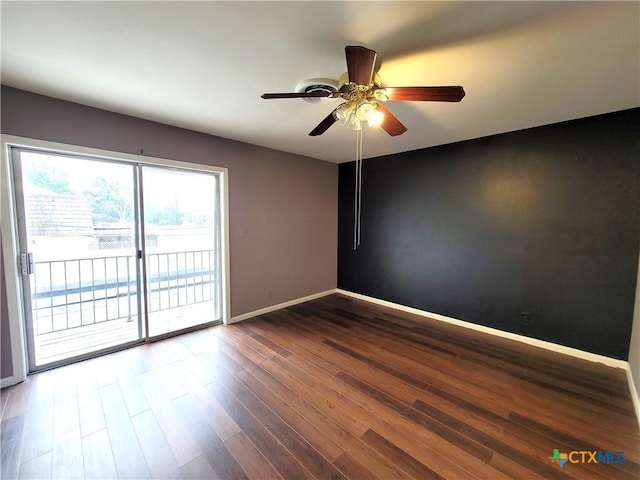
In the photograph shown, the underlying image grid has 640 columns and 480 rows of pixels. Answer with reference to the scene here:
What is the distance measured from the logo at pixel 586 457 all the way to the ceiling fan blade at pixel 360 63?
2.47 meters

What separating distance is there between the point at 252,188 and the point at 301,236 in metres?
1.15

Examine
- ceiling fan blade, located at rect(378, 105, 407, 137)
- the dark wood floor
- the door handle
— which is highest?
ceiling fan blade, located at rect(378, 105, 407, 137)

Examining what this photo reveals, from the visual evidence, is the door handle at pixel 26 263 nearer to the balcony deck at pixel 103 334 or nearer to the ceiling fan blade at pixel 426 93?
the balcony deck at pixel 103 334

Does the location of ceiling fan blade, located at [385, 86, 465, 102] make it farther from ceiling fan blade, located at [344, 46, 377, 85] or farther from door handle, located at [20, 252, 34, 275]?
door handle, located at [20, 252, 34, 275]

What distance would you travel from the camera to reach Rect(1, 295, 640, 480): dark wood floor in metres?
1.46

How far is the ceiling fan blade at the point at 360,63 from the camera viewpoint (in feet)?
4.00

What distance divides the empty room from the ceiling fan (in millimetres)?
19

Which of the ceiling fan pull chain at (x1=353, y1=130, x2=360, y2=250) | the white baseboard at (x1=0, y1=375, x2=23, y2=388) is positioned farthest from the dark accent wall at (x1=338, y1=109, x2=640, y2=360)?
the white baseboard at (x1=0, y1=375, x2=23, y2=388)

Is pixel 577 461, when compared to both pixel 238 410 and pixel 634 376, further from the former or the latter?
pixel 238 410

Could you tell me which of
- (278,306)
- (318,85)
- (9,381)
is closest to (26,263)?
(9,381)

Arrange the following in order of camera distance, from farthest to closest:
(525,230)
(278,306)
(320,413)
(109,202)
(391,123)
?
(278,306) → (525,230) → (109,202) → (391,123) → (320,413)

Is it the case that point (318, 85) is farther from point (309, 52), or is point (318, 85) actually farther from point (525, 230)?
point (525, 230)

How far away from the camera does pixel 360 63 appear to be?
1.31 metres

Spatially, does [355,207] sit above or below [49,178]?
below
